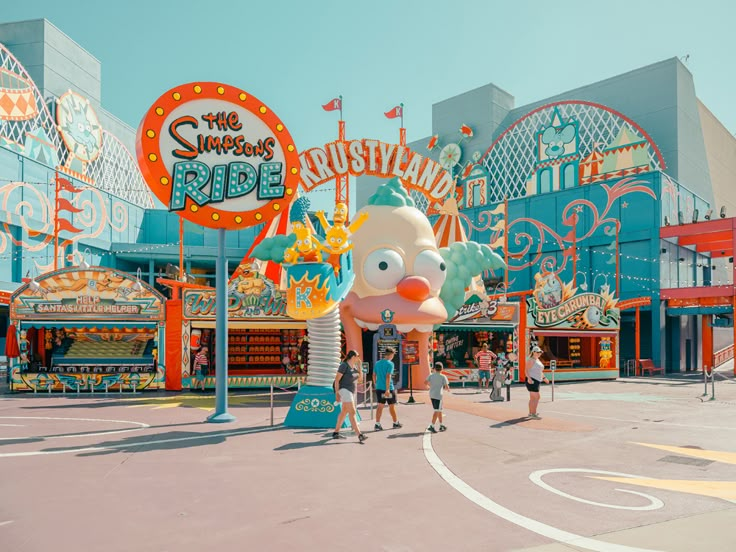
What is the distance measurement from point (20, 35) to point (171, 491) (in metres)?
38.5

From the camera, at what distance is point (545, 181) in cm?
4159

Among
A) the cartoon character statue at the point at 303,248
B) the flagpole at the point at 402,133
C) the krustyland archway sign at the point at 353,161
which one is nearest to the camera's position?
the cartoon character statue at the point at 303,248

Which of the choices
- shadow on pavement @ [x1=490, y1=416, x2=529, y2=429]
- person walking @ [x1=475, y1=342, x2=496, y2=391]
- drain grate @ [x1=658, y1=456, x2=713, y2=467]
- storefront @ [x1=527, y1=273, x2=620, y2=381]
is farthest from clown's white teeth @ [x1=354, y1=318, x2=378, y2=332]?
drain grate @ [x1=658, y1=456, x2=713, y2=467]

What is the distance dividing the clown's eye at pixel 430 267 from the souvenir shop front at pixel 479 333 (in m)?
3.14

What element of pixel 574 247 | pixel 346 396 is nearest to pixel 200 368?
pixel 346 396

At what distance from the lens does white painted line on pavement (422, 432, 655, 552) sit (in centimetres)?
523

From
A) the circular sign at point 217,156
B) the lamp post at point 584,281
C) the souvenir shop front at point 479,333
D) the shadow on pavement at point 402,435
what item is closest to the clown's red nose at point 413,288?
the souvenir shop front at point 479,333

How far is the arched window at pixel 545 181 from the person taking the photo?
41.3 meters

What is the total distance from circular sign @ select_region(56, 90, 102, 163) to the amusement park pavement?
28.0 metres

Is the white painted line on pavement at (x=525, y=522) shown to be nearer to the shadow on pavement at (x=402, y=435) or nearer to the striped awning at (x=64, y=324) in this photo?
the shadow on pavement at (x=402, y=435)

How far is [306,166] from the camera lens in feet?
64.4

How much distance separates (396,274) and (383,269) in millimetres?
428

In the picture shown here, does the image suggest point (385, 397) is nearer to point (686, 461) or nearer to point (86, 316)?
point (686, 461)

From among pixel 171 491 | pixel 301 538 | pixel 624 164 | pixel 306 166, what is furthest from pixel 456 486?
pixel 624 164
